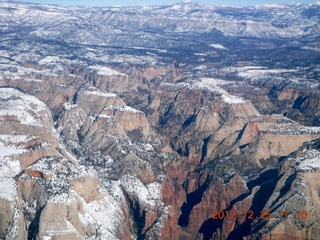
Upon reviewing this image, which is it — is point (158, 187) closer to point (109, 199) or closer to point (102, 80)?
point (109, 199)

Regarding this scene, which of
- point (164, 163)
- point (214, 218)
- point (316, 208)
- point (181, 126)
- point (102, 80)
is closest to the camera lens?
point (316, 208)

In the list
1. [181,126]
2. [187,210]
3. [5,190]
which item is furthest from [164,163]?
[5,190]

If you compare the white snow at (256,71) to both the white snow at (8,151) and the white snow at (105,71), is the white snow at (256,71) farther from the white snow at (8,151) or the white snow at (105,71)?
the white snow at (8,151)

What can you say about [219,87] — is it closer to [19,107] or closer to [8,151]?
[19,107]

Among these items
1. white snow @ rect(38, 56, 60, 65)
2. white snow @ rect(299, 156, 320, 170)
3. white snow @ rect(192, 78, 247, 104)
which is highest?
white snow @ rect(299, 156, 320, 170)

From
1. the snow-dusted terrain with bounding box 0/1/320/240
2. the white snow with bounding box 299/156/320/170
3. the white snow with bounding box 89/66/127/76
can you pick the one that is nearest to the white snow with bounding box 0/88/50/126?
the snow-dusted terrain with bounding box 0/1/320/240

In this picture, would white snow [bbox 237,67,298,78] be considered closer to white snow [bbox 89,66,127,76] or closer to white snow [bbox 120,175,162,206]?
white snow [bbox 89,66,127,76]
